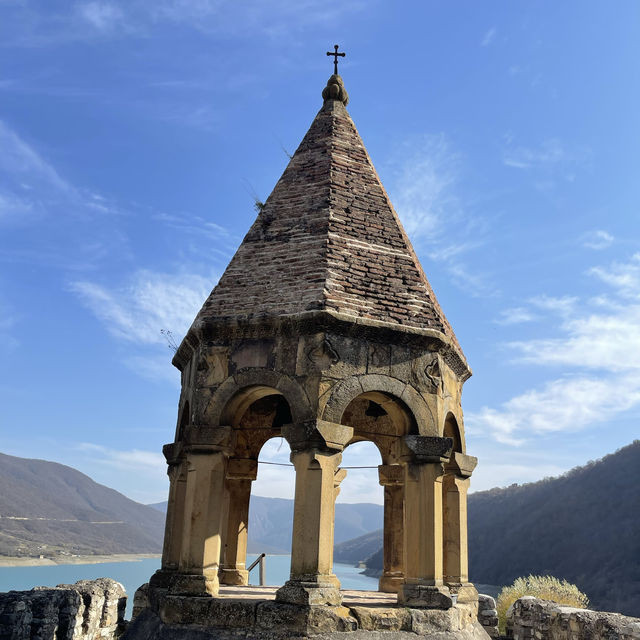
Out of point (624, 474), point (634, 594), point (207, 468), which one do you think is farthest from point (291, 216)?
point (624, 474)

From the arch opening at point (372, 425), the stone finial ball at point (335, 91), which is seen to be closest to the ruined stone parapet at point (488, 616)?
the arch opening at point (372, 425)

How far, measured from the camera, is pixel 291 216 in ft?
24.0

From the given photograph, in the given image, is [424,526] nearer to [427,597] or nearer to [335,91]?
[427,597]

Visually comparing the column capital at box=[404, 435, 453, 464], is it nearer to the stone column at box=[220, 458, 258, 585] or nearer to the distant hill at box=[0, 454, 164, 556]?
the stone column at box=[220, 458, 258, 585]

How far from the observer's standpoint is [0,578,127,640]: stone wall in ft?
18.9

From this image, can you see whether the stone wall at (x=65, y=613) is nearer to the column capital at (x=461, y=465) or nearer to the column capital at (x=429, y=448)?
the column capital at (x=429, y=448)

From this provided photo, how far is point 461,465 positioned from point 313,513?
7.36 ft

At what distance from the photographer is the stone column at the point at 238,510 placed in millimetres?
8359

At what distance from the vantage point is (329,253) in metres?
6.61

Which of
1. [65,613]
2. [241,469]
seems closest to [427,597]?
[241,469]

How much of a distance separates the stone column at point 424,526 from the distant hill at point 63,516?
73.0 meters

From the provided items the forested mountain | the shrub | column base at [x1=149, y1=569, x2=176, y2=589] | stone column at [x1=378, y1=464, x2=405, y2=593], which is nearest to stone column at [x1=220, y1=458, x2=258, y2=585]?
column base at [x1=149, y1=569, x2=176, y2=589]

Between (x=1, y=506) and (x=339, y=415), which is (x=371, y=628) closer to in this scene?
(x=339, y=415)

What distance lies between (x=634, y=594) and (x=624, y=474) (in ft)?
59.8
